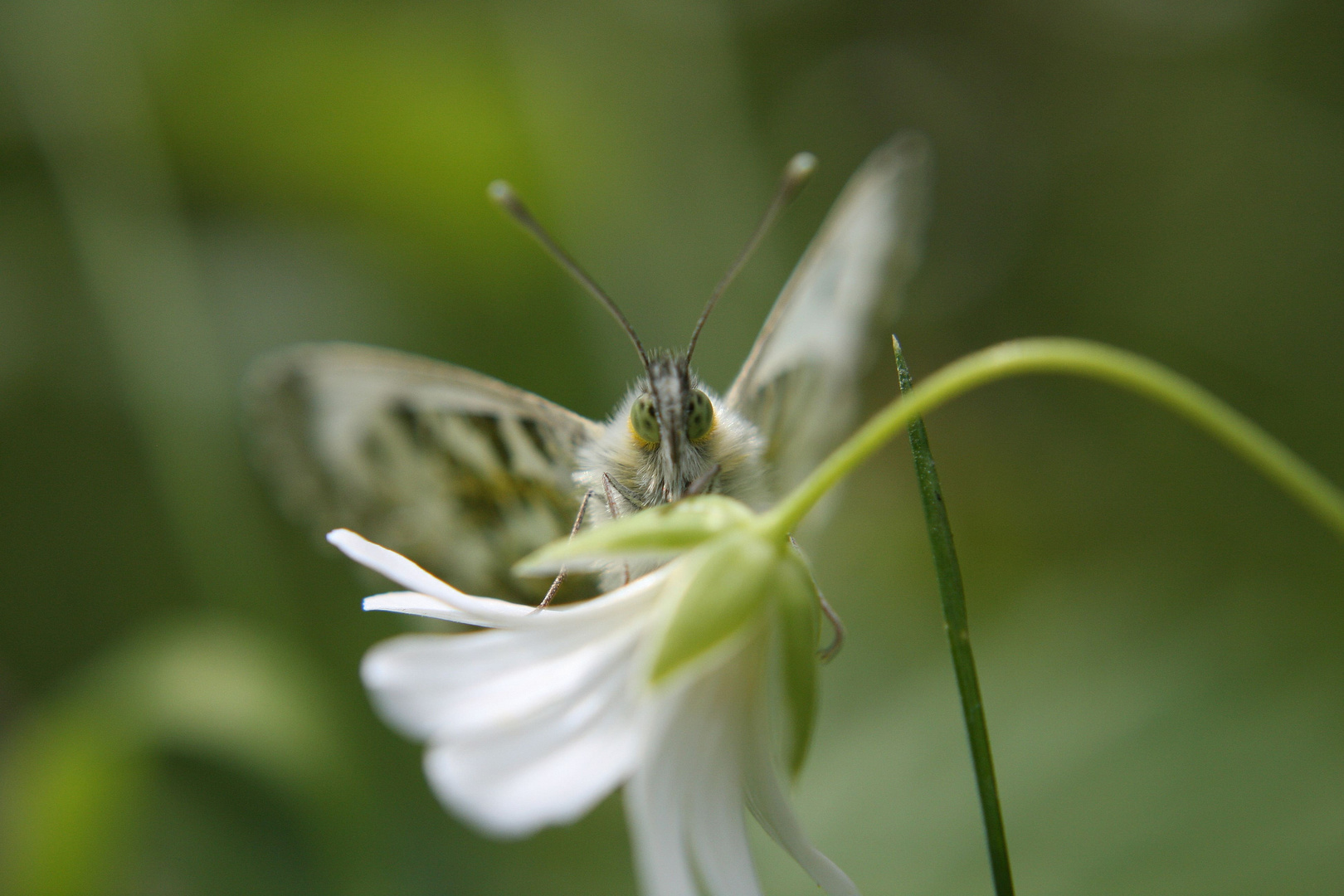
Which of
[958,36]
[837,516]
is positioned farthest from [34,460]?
[958,36]

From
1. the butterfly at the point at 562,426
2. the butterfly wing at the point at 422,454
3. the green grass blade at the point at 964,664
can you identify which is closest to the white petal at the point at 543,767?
the green grass blade at the point at 964,664

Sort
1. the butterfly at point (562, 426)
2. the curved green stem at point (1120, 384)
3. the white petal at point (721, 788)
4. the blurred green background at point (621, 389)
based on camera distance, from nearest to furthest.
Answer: the curved green stem at point (1120, 384) → the white petal at point (721, 788) → the butterfly at point (562, 426) → the blurred green background at point (621, 389)

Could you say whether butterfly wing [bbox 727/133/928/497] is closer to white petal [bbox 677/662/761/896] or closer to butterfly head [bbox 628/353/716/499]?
butterfly head [bbox 628/353/716/499]

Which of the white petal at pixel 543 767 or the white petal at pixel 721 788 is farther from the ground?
the white petal at pixel 543 767

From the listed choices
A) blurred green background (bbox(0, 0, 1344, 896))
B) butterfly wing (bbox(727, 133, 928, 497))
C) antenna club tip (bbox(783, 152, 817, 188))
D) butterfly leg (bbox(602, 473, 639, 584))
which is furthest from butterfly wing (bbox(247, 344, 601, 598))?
blurred green background (bbox(0, 0, 1344, 896))

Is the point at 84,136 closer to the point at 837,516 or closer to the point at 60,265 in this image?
the point at 60,265

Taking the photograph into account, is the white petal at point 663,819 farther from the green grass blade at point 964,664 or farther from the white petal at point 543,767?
the green grass blade at point 964,664
